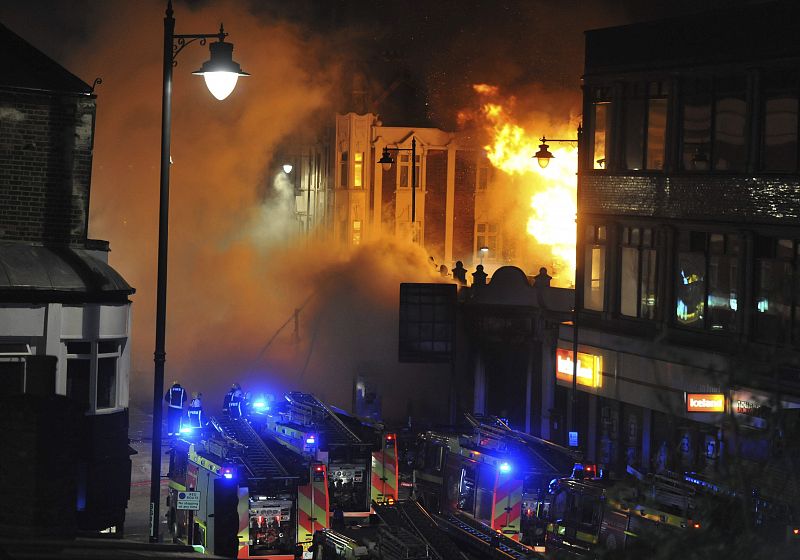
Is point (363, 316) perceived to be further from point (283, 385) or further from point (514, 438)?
point (514, 438)

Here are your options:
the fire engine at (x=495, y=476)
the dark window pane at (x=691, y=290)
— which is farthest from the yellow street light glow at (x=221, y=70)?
the dark window pane at (x=691, y=290)

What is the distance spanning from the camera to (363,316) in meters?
36.8

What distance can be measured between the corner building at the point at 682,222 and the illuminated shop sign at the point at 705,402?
28 millimetres

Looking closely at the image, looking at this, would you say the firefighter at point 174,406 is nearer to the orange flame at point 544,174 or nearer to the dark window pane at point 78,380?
the dark window pane at point 78,380

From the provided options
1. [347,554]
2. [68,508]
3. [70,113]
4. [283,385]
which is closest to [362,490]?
[347,554]

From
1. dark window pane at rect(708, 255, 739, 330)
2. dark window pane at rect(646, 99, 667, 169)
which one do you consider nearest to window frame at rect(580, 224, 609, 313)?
dark window pane at rect(646, 99, 667, 169)

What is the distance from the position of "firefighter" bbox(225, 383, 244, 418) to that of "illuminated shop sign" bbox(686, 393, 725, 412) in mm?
8329

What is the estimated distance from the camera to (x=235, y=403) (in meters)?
25.0

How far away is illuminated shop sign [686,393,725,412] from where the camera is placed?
25391 mm

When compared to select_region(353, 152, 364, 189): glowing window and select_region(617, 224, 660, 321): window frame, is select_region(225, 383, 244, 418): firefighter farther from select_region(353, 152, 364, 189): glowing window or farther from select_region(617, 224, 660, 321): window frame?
select_region(353, 152, 364, 189): glowing window

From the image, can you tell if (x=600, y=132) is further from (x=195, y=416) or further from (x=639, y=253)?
(x=195, y=416)

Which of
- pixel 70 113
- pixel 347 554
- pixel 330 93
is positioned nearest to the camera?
pixel 70 113

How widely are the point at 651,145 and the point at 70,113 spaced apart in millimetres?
15199

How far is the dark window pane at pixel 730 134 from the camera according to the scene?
1032 inches
